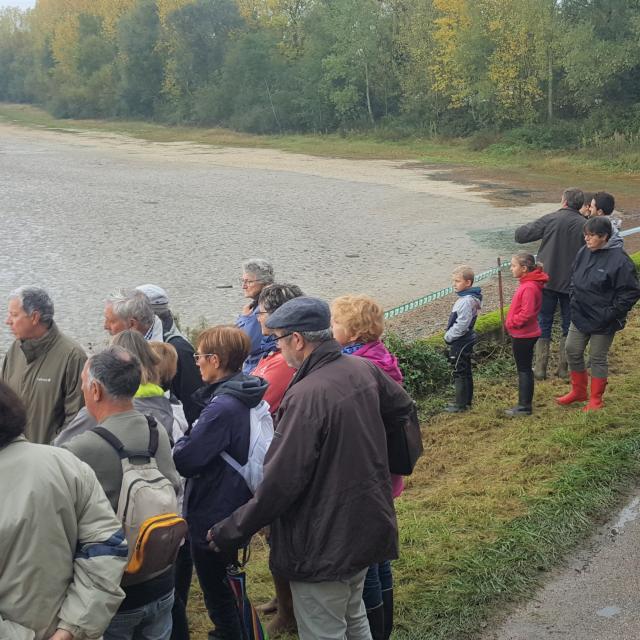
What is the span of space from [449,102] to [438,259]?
34198 mm

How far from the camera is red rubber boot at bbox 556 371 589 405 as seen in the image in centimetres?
748

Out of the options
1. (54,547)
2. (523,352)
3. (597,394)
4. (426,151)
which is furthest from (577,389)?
(426,151)

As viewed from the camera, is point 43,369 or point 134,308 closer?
point 43,369

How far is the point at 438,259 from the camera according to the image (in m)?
17.1

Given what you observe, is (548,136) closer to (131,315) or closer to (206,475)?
(131,315)

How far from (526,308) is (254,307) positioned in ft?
8.90

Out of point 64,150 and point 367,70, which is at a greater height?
point 367,70

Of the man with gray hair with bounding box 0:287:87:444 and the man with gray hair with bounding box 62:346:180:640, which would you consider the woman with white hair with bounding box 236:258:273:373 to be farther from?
the man with gray hair with bounding box 62:346:180:640

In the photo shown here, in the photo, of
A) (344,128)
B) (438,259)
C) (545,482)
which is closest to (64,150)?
(344,128)

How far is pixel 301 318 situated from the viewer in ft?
11.8

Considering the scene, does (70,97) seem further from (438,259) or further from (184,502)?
(184,502)

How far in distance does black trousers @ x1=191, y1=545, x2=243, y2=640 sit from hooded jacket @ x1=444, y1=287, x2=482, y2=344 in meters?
4.09

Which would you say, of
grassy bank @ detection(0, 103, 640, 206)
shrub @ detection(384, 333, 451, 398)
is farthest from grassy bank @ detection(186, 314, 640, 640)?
grassy bank @ detection(0, 103, 640, 206)

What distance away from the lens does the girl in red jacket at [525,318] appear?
747 centimetres
